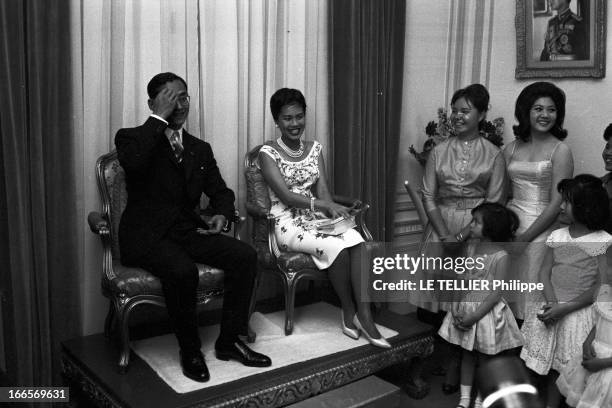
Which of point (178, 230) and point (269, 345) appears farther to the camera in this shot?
point (269, 345)

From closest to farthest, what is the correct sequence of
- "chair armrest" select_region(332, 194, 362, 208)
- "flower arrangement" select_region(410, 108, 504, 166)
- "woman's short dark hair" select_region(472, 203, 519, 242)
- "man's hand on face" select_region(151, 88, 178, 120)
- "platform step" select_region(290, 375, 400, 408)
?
"platform step" select_region(290, 375, 400, 408), "man's hand on face" select_region(151, 88, 178, 120), "woman's short dark hair" select_region(472, 203, 519, 242), "chair armrest" select_region(332, 194, 362, 208), "flower arrangement" select_region(410, 108, 504, 166)

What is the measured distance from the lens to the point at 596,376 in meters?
2.49

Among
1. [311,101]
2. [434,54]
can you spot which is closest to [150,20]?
[311,101]

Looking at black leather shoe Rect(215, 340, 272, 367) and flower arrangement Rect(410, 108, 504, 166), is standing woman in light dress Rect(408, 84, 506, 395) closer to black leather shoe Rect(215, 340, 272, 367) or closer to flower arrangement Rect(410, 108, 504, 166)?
flower arrangement Rect(410, 108, 504, 166)

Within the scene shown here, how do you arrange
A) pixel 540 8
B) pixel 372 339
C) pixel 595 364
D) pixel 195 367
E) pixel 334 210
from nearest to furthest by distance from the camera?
pixel 595 364
pixel 195 367
pixel 372 339
pixel 334 210
pixel 540 8

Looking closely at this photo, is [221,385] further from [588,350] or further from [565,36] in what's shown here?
[565,36]

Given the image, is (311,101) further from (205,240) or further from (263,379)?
(263,379)

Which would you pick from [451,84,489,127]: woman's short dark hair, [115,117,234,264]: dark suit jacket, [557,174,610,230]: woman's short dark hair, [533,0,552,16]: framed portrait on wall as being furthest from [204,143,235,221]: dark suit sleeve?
[533,0,552,16]: framed portrait on wall

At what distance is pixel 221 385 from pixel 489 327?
51.0 inches

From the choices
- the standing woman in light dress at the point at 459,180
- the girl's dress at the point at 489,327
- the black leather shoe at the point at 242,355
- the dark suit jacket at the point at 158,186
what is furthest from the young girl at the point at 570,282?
the dark suit jacket at the point at 158,186

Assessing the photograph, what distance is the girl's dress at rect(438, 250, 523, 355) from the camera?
9.39 feet

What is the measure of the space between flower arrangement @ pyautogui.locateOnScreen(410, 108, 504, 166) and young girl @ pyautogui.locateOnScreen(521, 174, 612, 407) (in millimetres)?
1142

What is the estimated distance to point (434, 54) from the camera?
453 cm

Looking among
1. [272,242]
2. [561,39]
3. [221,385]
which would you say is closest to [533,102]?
[561,39]
